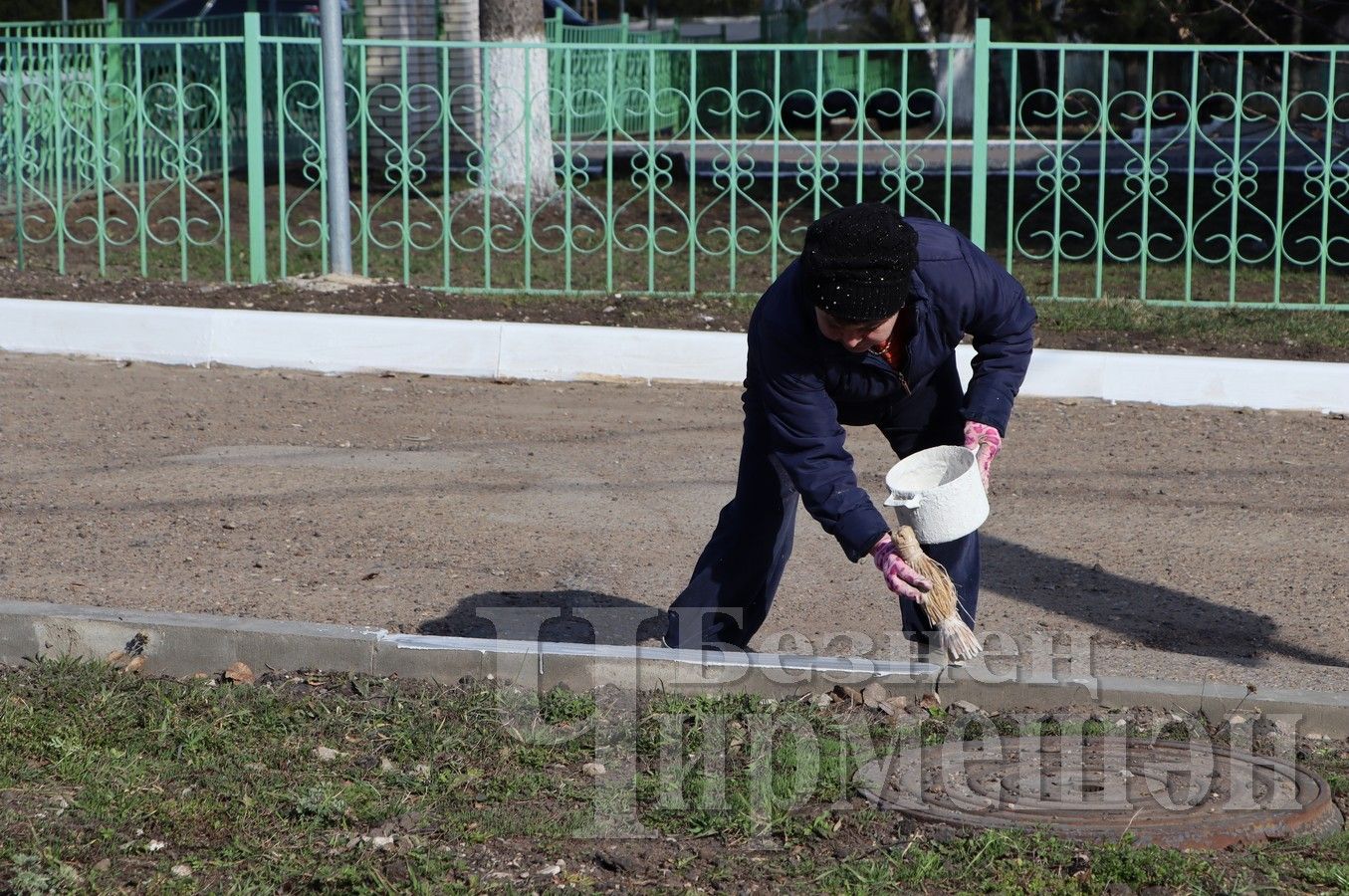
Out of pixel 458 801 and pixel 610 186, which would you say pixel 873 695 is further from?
pixel 610 186

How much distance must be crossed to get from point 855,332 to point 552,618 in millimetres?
1678

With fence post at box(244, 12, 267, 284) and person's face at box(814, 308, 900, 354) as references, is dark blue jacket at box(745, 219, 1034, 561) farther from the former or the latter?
fence post at box(244, 12, 267, 284)

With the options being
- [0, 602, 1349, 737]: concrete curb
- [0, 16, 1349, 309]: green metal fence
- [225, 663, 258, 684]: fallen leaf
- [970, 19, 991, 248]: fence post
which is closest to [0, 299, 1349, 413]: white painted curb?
[0, 16, 1349, 309]: green metal fence

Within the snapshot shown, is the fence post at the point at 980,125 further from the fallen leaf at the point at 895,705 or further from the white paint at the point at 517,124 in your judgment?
the fallen leaf at the point at 895,705

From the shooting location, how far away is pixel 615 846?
307 centimetres

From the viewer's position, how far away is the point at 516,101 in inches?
478

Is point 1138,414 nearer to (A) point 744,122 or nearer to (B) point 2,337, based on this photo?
(B) point 2,337

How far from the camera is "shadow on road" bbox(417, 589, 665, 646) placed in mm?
4395

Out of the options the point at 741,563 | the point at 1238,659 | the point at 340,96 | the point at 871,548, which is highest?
the point at 340,96

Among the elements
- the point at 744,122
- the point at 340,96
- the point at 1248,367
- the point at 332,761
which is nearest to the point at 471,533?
the point at 332,761

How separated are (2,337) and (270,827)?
579cm

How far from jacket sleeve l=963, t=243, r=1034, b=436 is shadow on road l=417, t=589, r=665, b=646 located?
1312 mm

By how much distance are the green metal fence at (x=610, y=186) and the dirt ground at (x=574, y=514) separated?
1850 millimetres

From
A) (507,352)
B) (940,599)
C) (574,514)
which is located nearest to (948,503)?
(940,599)
